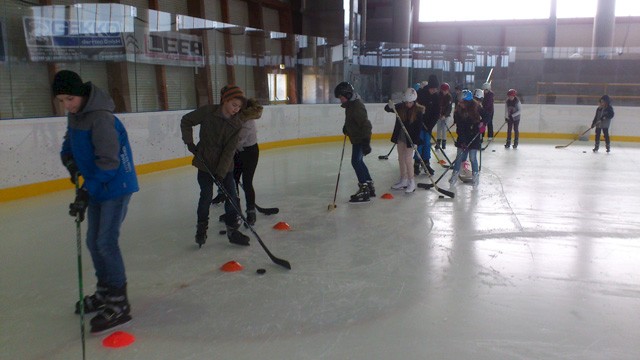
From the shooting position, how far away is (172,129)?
26.4 feet

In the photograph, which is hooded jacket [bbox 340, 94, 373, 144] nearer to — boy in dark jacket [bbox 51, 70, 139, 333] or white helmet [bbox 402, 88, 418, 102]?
white helmet [bbox 402, 88, 418, 102]

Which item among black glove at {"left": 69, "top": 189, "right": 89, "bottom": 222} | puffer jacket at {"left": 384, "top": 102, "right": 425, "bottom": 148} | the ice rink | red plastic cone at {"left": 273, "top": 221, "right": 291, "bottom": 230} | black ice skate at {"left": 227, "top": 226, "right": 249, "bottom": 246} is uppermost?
puffer jacket at {"left": 384, "top": 102, "right": 425, "bottom": 148}

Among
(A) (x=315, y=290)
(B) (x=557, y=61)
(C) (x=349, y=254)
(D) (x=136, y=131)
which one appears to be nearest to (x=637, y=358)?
(A) (x=315, y=290)

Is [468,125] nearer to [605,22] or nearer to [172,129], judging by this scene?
[172,129]

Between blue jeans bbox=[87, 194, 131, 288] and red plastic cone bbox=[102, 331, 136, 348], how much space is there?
0.95 feet

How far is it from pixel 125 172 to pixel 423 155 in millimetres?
5312

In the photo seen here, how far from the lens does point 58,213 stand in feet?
16.8

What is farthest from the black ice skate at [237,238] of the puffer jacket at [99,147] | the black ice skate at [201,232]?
the puffer jacket at [99,147]

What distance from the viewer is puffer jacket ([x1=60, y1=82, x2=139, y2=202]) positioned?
8.02 feet

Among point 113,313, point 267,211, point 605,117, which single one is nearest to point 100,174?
point 113,313

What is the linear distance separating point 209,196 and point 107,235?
1.35 m

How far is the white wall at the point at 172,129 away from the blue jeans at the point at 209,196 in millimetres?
2996

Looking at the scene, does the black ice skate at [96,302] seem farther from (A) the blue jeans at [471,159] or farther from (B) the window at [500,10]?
(B) the window at [500,10]

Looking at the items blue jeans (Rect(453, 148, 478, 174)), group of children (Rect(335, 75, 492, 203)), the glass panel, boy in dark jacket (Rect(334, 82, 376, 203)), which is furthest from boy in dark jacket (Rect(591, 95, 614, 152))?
boy in dark jacket (Rect(334, 82, 376, 203))
